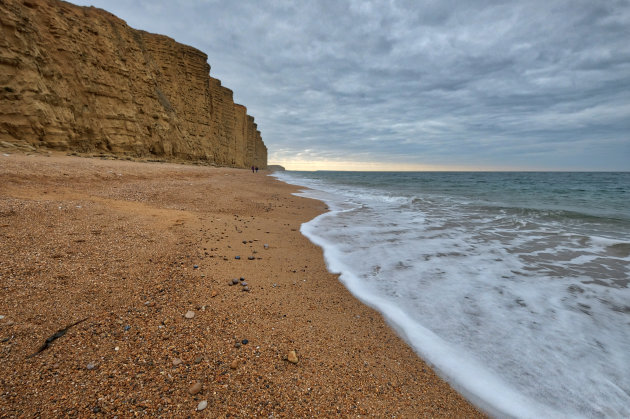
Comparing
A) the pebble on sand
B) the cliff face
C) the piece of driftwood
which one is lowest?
the pebble on sand

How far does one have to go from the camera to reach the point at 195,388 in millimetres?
1425

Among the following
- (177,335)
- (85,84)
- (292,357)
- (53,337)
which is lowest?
(292,357)

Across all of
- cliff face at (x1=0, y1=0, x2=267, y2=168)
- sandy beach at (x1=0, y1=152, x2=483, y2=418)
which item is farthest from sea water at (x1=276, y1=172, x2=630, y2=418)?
cliff face at (x1=0, y1=0, x2=267, y2=168)

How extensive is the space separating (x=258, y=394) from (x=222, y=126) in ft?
117

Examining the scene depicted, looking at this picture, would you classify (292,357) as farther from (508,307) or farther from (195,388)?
(508,307)

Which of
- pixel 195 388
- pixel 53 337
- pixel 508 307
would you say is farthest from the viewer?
pixel 508 307

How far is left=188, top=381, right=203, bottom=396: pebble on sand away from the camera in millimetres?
1404

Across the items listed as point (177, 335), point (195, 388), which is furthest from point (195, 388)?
point (177, 335)

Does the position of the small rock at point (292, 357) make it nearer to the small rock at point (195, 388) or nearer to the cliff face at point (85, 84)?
the small rock at point (195, 388)

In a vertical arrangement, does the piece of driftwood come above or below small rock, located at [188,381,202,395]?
above

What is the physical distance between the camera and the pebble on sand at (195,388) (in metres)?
1.40

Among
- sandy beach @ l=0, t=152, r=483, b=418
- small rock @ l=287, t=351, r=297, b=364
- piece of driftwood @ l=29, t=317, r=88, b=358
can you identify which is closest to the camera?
sandy beach @ l=0, t=152, r=483, b=418

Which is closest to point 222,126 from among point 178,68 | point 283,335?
point 178,68

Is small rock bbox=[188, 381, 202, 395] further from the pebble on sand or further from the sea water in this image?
the sea water
